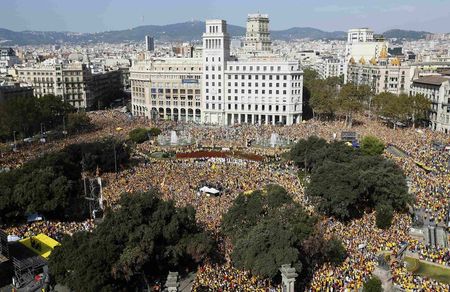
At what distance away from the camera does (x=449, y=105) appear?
81.6 metres

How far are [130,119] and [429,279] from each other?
7838 cm

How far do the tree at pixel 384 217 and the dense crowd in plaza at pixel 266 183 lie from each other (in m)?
0.64

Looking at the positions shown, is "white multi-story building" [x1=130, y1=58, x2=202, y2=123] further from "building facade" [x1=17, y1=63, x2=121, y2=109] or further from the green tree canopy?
the green tree canopy

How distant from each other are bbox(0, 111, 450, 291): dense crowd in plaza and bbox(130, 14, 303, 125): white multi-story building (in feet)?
39.4

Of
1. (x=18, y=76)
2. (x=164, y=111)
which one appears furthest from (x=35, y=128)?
(x=18, y=76)

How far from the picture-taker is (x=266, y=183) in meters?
48.9

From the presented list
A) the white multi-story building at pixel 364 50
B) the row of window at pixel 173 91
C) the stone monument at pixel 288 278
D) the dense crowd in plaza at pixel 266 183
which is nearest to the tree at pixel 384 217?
the dense crowd in plaza at pixel 266 183

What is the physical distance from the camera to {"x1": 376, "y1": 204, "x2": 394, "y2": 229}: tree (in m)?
38.1

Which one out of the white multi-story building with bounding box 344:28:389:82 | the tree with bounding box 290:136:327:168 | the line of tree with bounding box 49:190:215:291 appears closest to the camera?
the line of tree with bounding box 49:190:215:291

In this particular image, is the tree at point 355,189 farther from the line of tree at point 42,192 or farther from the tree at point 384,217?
the line of tree at point 42,192

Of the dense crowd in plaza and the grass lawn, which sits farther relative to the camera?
the grass lawn

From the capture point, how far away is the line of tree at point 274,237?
28.7m

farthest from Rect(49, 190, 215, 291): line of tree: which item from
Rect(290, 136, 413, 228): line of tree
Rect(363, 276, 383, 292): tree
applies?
Rect(290, 136, 413, 228): line of tree

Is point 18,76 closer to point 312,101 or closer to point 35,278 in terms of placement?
point 312,101
